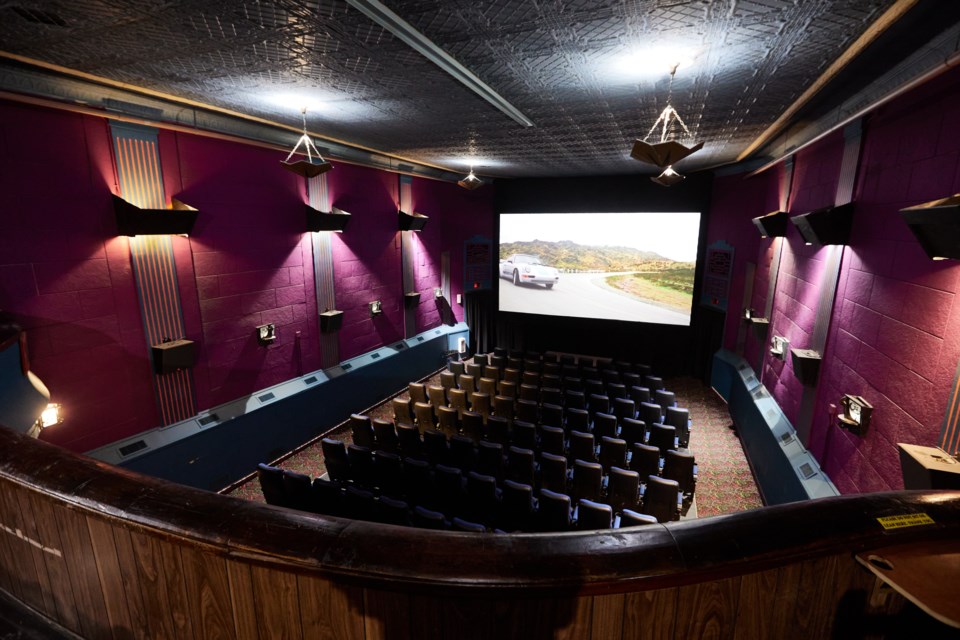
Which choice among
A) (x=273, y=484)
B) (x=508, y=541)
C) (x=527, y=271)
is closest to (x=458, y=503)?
(x=273, y=484)

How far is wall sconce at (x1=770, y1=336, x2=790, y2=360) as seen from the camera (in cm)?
534

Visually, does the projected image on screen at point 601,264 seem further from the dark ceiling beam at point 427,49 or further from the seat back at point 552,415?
the dark ceiling beam at point 427,49

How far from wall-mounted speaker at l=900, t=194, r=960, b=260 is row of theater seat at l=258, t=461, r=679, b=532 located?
7.80 feet


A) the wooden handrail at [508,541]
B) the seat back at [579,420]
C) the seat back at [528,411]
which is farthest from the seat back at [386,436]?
the wooden handrail at [508,541]

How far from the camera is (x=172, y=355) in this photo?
4.68 m

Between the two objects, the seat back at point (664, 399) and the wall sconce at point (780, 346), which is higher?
the wall sconce at point (780, 346)

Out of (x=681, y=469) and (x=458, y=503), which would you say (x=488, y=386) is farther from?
(x=681, y=469)

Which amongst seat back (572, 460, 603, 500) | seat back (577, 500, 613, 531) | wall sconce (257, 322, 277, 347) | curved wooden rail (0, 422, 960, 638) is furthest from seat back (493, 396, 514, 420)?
curved wooden rail (0, 422, 960, 638)

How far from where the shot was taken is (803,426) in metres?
4.58

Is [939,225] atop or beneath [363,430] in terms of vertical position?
atop

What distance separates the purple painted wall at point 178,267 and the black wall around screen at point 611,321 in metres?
3.79

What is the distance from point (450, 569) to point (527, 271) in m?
10.2

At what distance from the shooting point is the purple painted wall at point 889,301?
8.95 feet

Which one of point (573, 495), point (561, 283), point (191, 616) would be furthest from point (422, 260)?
point (191, 616)
